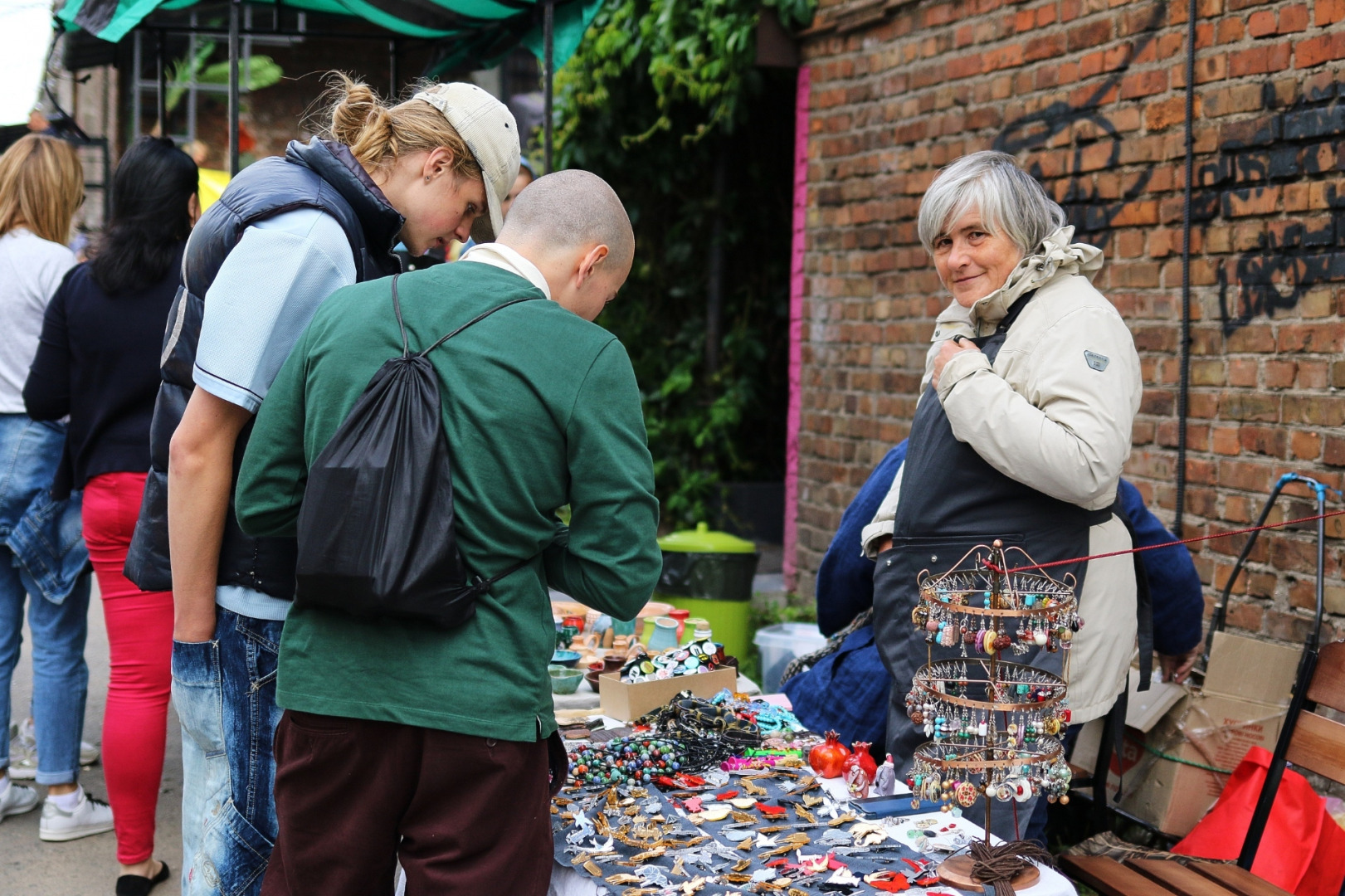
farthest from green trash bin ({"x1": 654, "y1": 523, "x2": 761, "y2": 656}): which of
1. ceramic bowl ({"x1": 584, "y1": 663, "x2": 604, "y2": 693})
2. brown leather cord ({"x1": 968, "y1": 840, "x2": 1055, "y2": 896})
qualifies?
brown leather cord ({"x1": 968, "y1": 840, "x2": 1055, "y2": 896})

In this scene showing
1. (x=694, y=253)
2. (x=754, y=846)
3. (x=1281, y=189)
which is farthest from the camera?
(x=694, y=253)

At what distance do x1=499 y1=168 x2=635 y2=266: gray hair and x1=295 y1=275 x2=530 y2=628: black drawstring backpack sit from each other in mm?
328

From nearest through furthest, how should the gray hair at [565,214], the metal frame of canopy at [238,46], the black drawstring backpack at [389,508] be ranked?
the black drawstring backpack at [389,508] → the gray hair at [565,214] → the metal frame of canopy at [238,46]

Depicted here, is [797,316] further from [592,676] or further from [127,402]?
[127,402]

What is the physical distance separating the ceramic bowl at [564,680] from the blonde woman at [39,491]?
66.5 inches

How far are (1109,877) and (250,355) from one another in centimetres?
201

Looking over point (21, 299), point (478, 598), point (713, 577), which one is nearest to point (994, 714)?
point (478, 598)

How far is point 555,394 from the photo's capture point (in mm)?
1697

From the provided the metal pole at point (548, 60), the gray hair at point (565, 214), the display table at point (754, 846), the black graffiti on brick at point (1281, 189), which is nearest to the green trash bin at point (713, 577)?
the metal pole at point (548, 60)

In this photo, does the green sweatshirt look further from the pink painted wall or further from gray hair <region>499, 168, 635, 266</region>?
the pink painted wall

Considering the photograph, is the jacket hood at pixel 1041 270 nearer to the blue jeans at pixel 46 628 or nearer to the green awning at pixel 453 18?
the green awning at pixel 453 18

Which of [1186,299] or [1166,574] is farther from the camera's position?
[1186,299]

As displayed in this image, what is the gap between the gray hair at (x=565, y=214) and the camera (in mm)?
1877

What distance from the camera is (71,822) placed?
3.69m
